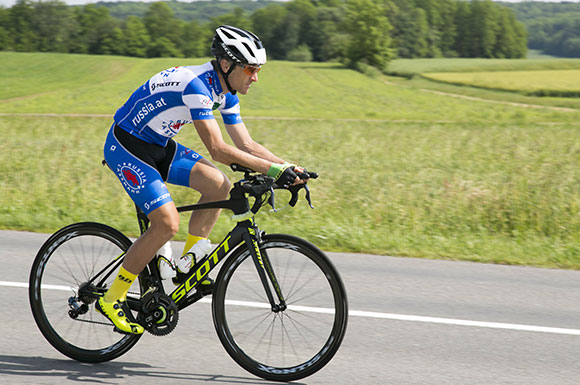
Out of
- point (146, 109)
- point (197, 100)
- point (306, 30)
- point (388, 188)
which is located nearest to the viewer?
point (197, 100)

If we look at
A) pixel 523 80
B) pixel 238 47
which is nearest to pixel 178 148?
pixel 238 47

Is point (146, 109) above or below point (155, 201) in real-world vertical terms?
above

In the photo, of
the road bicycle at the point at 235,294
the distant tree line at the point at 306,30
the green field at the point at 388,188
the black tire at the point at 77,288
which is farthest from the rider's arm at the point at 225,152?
the distant tree line at the point at 306,30

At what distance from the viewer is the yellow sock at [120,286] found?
421cm

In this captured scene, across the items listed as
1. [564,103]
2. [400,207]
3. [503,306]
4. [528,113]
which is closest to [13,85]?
[528,113]

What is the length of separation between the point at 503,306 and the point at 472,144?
635 inches

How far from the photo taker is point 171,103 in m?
4.02

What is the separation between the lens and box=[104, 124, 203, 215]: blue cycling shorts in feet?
13.4

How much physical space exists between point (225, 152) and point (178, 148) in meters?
0.67

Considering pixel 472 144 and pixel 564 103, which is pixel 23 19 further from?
pixel 472 144

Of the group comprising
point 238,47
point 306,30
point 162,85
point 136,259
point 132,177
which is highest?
point 238,47

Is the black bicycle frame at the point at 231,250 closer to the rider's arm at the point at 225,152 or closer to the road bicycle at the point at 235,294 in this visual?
the road bicycle at the point at 235,294

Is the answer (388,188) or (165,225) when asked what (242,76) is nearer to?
(165,225)

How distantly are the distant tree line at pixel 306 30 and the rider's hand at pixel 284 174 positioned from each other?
8867 cm
